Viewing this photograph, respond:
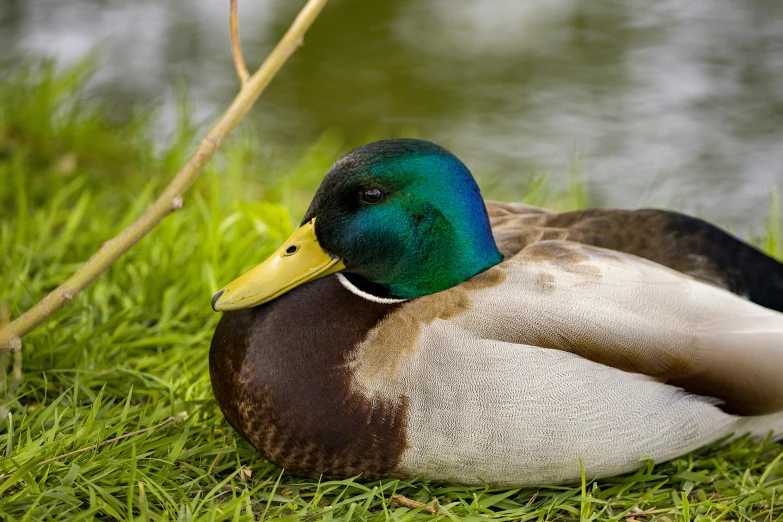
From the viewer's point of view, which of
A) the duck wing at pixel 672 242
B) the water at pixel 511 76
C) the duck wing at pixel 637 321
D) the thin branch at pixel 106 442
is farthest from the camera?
the water at pixel 511 76

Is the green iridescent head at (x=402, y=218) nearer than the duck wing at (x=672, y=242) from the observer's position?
Yes

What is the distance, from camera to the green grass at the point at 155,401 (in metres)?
2.37

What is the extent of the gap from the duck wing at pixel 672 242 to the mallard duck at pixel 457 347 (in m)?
0.21

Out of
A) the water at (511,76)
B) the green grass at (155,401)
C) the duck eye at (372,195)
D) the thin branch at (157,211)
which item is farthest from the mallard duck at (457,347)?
the water at (511,76)

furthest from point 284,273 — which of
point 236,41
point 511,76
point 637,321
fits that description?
point 511,76

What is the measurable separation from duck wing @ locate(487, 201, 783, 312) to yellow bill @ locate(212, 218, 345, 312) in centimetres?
58

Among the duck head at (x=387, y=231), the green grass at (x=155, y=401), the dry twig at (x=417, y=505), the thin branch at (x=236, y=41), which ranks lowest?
the dry twig at (x=417, y=505)

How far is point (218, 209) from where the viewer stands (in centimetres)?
390

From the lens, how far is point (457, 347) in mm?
2402

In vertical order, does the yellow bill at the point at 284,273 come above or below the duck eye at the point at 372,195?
below

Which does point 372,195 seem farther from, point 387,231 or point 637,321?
point 637,321

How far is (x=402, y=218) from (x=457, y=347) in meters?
0.38

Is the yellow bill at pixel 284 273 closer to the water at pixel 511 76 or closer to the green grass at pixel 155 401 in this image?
the green grass at pixel 155 401

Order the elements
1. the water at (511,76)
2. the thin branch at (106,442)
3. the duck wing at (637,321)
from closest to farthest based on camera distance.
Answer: the thin branch at (106,442) → the duck wing at (637,321) → the water at (511,76)
